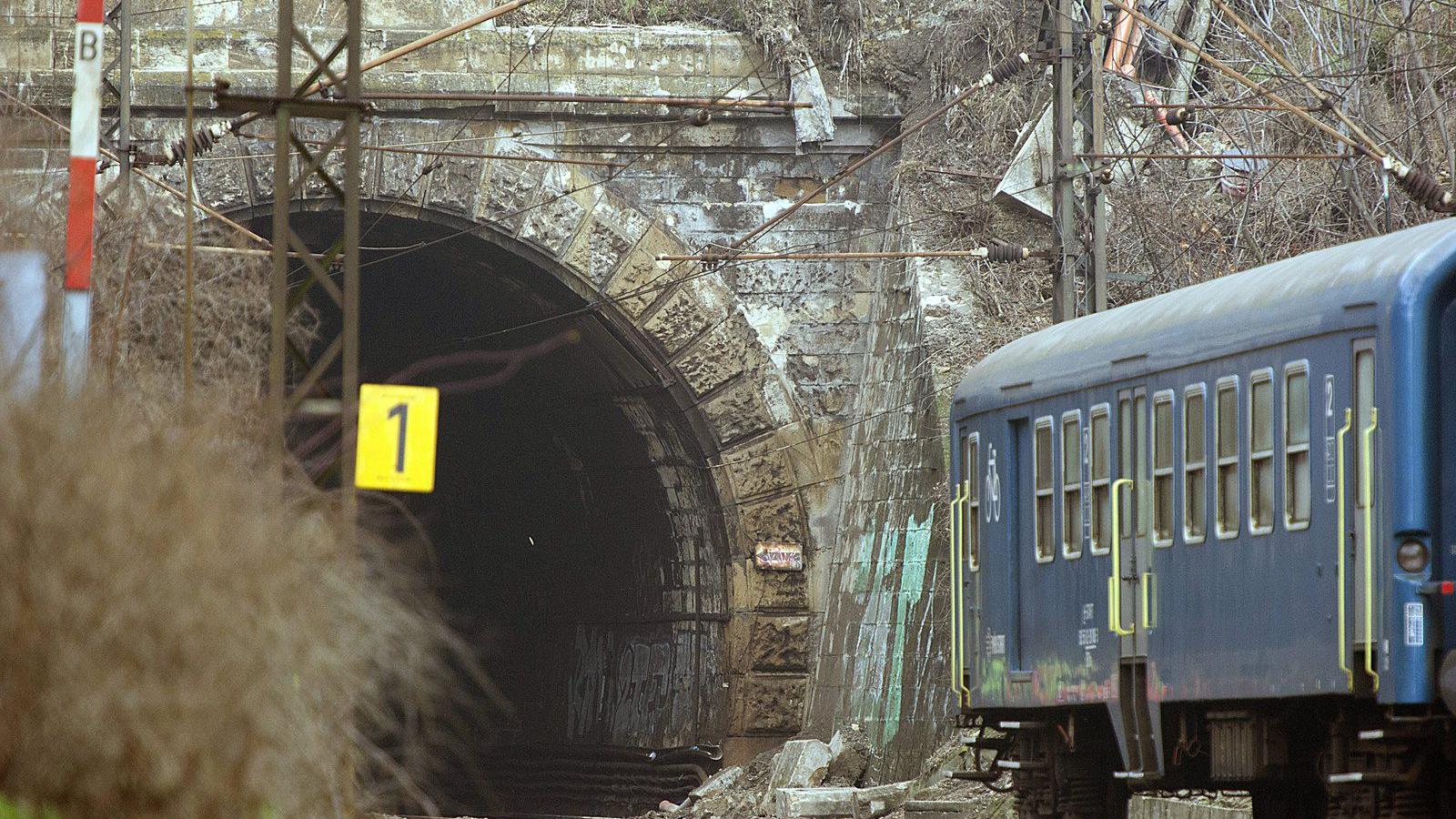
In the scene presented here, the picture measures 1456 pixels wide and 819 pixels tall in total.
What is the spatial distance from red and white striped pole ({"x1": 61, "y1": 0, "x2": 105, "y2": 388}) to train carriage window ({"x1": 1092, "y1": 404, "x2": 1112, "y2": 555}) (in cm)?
A: 602

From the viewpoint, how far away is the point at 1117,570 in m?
12.5

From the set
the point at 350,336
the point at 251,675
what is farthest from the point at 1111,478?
the point at 251,675

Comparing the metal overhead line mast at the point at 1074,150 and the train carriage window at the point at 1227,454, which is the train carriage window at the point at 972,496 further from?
the train carriage window at the point at 1227,454

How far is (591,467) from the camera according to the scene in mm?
26828

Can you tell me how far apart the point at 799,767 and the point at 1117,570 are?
304 inches

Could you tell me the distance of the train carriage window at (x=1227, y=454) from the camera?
11.2 m

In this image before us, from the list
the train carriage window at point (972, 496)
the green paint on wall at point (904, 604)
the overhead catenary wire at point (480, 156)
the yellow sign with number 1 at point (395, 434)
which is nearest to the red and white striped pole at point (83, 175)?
the yellow sign with number 1 at point (395, 434)

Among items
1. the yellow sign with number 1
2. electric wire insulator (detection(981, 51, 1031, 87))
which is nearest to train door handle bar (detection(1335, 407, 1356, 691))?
the yellow sign with number 1

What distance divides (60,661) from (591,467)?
19877 mm

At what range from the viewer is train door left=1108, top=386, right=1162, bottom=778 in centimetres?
1224

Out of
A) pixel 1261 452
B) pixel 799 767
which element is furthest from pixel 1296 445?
pixel 799 767

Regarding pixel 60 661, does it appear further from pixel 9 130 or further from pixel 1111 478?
pixel 9 130

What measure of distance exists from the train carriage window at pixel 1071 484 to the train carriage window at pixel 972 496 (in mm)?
1650

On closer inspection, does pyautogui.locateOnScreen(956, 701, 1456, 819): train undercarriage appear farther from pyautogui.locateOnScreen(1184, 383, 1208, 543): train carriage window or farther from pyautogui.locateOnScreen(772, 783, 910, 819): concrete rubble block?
pyautogui.locateOnScreen(772, 783, 910, 819): concrete rubble block
